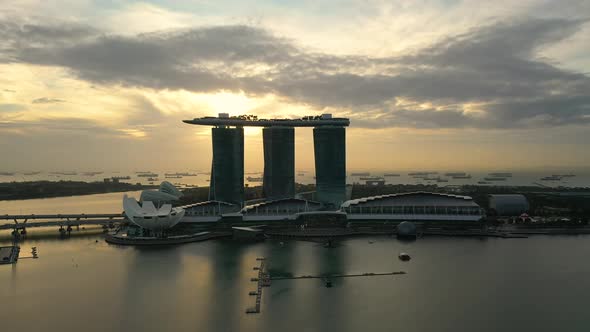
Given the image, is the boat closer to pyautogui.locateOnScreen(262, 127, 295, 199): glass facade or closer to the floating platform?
the floating platform

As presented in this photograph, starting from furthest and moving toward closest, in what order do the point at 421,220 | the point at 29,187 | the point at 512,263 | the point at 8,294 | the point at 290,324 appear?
the point at 29,187 < the point at 421,220 < the point at 512,263 < the point at 8,294 < the point at 290,324

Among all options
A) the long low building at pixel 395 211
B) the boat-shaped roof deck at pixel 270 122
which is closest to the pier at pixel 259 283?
the long low building at pixel 395 211

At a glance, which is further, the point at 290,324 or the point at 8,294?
the point at 8,294

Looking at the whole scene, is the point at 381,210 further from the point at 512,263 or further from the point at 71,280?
the point at 71,280

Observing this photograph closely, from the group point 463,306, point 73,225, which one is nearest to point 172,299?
point 463,306

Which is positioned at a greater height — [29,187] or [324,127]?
[324,127]

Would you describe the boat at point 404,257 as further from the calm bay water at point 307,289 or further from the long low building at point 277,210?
the long low building at point 277,210

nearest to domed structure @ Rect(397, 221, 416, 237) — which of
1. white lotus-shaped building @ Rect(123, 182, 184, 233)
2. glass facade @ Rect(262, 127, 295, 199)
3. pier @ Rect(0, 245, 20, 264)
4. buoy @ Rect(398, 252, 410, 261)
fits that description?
buoy @ Rect(398, 252, 410, 261)

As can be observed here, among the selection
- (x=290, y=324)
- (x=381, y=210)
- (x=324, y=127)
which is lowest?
(x=290, y=324)

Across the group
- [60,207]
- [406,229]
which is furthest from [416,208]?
[60,207]
